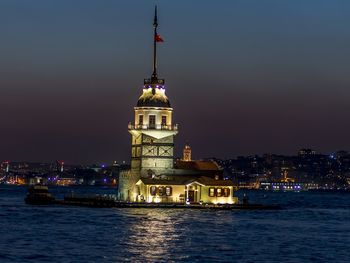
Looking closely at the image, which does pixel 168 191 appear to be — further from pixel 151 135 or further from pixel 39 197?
pixel 39 197

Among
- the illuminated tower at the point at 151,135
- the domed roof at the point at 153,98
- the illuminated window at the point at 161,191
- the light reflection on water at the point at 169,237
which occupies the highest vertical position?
the domed roof at the point at 153,98

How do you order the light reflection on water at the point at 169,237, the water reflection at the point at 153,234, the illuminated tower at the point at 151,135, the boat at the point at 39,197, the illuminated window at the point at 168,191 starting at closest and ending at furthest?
the light reflection on water at the point at 169,237
the water reflection at the point at 153,234
the illuminated window at the point at 168,191
the illuminated tower at the point at 151,135
the boat at the point at 39,197

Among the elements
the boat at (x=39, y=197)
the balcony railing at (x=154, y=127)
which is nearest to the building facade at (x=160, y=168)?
the balcony railing at (x=154, y=127)

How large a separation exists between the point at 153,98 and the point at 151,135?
4.06 metres

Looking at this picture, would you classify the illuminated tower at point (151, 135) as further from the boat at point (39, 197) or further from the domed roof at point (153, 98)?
the boat at point (39, 197)

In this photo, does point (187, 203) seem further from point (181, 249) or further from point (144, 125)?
point (181, 249)

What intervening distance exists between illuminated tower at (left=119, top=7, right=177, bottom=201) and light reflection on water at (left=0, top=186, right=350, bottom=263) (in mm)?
6462

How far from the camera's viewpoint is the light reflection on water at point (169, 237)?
58.9m

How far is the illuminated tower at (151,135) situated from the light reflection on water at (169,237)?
6462mm

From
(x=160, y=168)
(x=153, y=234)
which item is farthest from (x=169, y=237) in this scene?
(x=160, y=168)

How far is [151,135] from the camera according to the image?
10781 cm

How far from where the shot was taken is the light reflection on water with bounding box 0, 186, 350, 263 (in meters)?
58.9

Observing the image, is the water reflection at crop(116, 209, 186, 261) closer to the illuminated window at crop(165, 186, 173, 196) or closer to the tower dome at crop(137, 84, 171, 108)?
the illuminated window at crop(165, 186, 173, 196)

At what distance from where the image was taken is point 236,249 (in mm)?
63656
